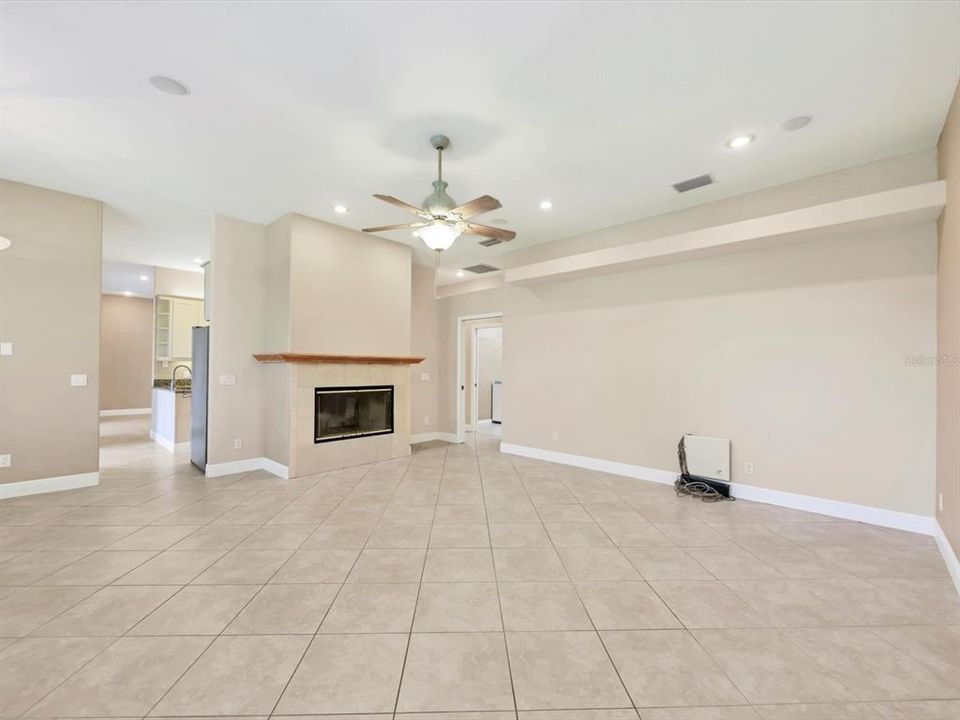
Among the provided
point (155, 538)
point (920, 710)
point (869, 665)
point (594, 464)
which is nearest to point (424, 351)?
point (594, 464)

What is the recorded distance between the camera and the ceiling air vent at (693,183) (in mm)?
3777

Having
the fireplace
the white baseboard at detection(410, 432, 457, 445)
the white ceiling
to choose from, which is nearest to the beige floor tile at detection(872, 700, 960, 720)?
the white ceiling

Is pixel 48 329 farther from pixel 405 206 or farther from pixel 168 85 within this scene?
pixel 405 206

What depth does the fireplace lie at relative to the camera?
5.00 meters

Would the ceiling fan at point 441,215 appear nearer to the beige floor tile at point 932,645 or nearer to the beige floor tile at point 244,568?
the beige floor tile at point 244,568

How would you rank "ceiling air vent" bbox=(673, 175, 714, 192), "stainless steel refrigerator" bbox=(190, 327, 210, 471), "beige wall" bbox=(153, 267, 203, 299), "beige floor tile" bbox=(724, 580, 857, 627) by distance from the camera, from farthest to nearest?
"beige wall" bbox=(153, 267, 203, 299) < "stainless steel refrigerator" bbox=(190, 327, 210, 471) < "ceiling air vent" bbox=(673, 175, 714, 192) < "beige floor tile" bbox=(724, 580, 857, 627)

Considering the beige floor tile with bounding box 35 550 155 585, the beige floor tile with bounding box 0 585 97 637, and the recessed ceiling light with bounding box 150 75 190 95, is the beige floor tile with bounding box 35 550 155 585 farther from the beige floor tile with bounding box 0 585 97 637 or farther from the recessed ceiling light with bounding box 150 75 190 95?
the recessed ceiling light with bounding box 150 75 190 95

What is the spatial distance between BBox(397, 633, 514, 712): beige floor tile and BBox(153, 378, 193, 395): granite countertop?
5.86 meters

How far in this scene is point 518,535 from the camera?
3.15m

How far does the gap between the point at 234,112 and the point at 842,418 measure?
18.2 ft

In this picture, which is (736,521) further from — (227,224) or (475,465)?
(227,224)

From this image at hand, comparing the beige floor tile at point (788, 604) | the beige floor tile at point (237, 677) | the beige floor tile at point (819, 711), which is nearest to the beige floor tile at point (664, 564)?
the beige floor tile at point (788, 604)

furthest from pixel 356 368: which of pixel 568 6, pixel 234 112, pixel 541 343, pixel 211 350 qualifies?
pixel 568 6

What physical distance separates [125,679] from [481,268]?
20.3 ft
